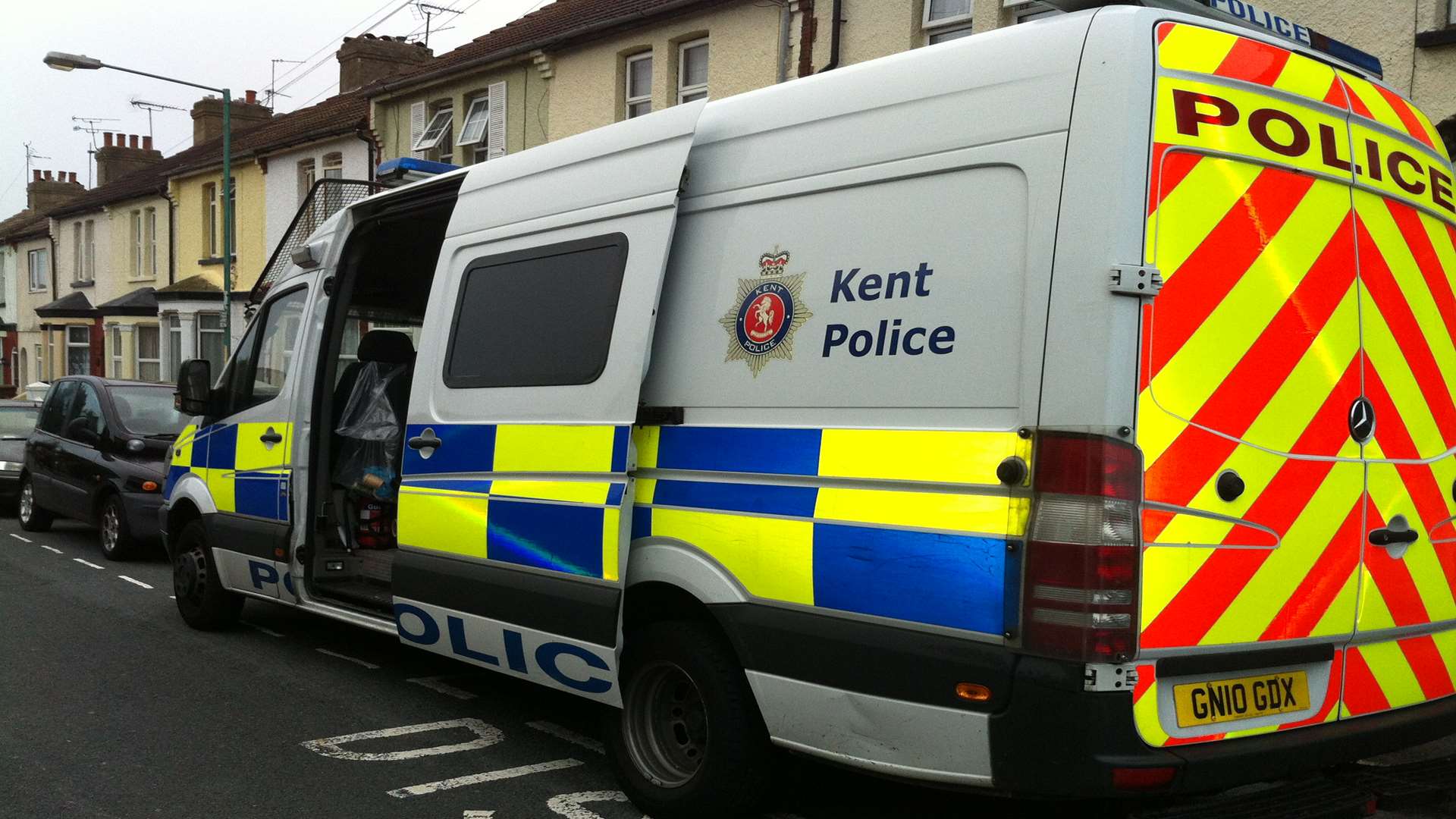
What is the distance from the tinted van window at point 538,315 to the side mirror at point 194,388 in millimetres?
2609

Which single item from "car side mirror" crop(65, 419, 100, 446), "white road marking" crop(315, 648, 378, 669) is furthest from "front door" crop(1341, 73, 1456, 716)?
"car side mirror" crop(65, 419, 100, 446)

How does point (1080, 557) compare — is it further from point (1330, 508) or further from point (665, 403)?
point (665, 403)

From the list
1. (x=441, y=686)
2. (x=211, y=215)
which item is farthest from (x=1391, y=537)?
(x=211, y=215)

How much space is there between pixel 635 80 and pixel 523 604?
14250mm

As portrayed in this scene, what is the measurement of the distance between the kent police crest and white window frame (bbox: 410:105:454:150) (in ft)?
60.8

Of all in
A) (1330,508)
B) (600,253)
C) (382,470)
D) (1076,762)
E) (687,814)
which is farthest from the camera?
(382,470)

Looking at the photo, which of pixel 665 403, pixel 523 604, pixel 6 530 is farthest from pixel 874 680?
pixel 6 530

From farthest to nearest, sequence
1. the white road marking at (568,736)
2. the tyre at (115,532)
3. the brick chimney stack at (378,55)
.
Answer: the brick chimney stack at (378,55) → the tyre at (115,532) → the white road marking at (568,736)

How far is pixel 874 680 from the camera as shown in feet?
11.1

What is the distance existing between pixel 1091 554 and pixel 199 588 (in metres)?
6.04

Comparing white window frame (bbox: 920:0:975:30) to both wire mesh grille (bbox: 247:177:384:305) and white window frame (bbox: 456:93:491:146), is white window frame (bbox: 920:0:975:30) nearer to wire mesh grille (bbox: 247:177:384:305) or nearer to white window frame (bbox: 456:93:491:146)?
wire mesh grille (bbox: 247:177:384:305)

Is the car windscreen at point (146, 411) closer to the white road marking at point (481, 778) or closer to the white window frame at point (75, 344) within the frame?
the white road marking at point (481, 778)

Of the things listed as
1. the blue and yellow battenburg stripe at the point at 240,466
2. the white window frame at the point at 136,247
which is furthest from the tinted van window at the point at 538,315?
the white window frame at the point at 136,247

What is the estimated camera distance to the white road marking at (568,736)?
513 cm
